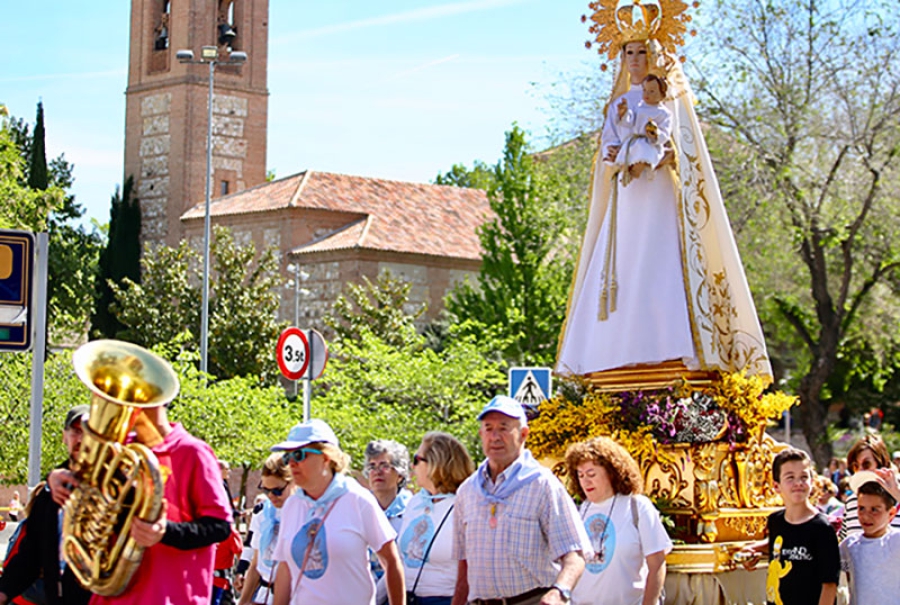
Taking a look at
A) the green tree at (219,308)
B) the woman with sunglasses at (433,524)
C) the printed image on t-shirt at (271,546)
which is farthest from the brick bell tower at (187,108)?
the woman with sunglasses at (433,524)

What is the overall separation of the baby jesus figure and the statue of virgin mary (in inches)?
2.1

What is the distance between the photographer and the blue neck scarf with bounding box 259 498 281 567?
9.09m

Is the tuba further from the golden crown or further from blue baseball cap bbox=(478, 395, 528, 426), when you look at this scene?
the golden crown

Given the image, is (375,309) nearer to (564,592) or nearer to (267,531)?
(267,531)

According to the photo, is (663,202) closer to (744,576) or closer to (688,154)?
(688,154)

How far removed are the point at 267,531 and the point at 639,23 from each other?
549cm

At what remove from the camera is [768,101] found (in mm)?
32156

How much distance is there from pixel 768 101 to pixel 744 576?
22382 millimetres

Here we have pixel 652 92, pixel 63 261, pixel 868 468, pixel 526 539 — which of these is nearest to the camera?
pixel 526 539

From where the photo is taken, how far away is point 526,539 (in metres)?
7.12

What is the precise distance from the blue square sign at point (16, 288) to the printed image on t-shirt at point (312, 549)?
359cm

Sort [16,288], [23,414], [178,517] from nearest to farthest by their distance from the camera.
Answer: [178,517]
[16,288]
[23,414]

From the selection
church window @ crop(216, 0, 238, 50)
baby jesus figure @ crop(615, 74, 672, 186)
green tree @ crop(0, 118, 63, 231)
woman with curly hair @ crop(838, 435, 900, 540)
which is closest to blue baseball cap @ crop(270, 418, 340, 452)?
woman with curly hair @ crop(838, 435, 900, 540)

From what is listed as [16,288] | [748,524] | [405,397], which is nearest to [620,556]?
[748,524]
